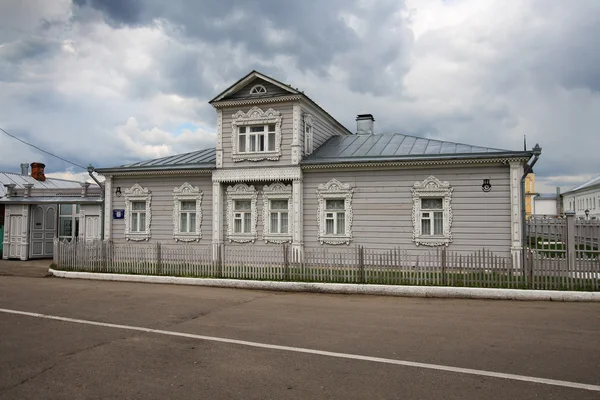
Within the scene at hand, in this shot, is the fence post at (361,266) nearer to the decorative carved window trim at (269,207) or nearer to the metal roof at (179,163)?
the decorative carved window trim at (269,207)

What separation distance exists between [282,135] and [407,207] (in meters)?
5.33

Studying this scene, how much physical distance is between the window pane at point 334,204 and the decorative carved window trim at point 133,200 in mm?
7655

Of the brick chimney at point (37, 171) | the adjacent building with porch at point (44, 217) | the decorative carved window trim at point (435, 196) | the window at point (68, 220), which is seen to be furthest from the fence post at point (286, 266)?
the brick chimney at point (37, 171)

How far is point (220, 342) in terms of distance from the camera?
22.4ft

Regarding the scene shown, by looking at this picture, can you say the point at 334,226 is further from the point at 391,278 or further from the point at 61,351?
the point at 61,351

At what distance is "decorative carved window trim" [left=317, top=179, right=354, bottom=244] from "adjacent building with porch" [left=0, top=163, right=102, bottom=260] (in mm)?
10393

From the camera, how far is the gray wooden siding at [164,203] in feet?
59.2

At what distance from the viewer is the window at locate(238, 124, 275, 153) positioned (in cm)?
1714

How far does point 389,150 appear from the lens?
1694 centimetres

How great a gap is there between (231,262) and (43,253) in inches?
514

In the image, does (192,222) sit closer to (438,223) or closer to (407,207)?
(407,207)

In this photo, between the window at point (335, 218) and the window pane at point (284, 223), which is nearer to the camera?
the window at point (335, 218)

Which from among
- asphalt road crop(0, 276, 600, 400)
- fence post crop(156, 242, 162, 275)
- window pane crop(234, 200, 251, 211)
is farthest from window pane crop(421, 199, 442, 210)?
fence post crop(156, 242, 162, 275)

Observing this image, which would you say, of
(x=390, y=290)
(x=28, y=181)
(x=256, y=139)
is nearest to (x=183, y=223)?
(x=256, y=139)
